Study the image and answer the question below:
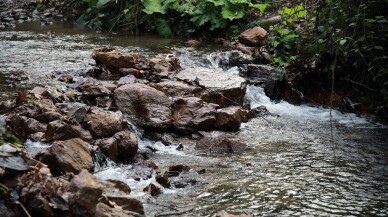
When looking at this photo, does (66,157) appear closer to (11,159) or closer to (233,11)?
(11,159)

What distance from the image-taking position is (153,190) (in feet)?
16.3

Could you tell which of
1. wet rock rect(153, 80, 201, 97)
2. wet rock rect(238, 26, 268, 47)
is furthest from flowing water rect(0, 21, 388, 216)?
wet rock rect(238, 26, 268, 47)

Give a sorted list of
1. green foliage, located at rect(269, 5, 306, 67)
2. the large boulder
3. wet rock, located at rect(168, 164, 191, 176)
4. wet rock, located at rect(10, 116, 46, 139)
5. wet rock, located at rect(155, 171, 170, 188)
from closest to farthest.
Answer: wet rock, located at rect(155, 171, 170, 188) < wet rock, located at rect(168, 164, 191, 176) < wet rock, located at rect(10, 116, 46, 139) < the large boulder < green foliage, located at rect(269, 5, 306, 67)

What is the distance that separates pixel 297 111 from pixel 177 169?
11.5 ft

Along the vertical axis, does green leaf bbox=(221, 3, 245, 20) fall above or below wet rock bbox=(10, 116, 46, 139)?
above

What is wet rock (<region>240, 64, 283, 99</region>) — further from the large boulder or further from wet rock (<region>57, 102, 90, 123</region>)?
wet rock (<region>57, 102, 90, 123</region>)

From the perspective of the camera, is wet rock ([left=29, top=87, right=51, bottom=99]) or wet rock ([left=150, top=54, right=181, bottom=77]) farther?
wet rock ([left=150, top=54, right=181, bottom=77])

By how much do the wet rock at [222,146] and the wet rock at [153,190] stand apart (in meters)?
1.54

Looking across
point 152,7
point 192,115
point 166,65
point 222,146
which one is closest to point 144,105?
point 192,115

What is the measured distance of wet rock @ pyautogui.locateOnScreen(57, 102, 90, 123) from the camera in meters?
6.27

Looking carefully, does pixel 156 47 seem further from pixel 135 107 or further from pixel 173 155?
pixel 173 155

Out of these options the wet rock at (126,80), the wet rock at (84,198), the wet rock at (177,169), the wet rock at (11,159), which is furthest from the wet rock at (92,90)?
the wet rock at (84,198)

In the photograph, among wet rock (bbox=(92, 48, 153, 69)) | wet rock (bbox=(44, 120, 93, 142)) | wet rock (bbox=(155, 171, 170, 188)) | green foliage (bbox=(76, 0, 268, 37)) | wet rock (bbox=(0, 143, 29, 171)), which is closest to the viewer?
wet rock (bbox=(0, 143, 29, 171))

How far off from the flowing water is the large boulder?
342mm
